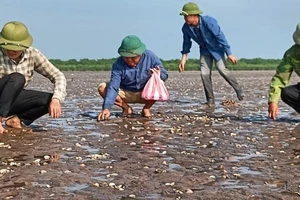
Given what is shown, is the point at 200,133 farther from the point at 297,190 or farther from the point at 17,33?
the point at 297,190

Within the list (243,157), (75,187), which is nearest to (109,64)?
(243,157)

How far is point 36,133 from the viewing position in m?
7.15

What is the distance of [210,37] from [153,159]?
598 cm

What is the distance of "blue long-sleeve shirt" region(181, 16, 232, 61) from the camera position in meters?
10.8

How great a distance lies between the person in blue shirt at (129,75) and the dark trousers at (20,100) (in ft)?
3.64

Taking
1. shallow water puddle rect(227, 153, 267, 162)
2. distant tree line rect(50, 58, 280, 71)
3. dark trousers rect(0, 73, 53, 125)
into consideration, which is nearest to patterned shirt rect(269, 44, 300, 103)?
shallow water puddle rect(227, 153, 267, 162)

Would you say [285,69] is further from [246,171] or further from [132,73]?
[246,171]

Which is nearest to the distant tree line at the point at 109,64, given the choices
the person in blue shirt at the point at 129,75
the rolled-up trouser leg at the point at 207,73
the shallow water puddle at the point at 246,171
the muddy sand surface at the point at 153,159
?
the rolled-up trouser leg at the point at 207,73

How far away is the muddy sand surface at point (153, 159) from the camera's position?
164 inches

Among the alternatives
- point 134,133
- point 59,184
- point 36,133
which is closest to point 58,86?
point 36,133

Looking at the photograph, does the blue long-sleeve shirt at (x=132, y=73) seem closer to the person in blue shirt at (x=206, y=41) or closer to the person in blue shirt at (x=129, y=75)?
the person in blue shirt at (x=129, y=75)

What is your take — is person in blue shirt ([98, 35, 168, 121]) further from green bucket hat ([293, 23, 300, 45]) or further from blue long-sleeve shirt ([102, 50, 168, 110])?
green bucket hat ([293, 23, 300, 45])

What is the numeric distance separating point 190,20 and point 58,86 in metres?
4.30

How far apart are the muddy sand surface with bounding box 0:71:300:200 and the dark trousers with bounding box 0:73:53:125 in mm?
279
